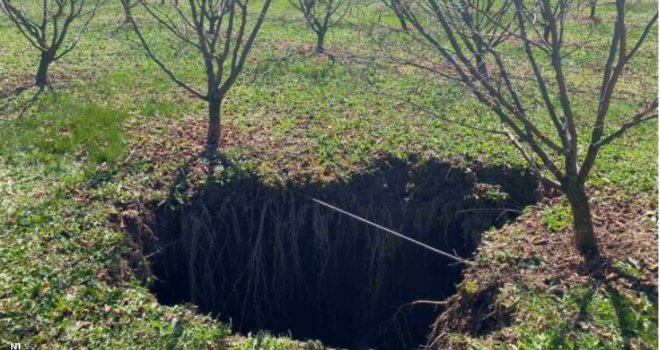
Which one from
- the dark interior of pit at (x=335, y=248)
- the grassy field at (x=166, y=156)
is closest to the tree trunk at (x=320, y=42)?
the grassy field at (x=166, y=156)

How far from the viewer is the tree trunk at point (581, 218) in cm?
466

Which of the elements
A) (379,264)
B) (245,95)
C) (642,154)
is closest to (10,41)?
(245,95)

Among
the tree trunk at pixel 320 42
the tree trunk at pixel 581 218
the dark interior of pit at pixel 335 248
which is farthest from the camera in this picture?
the tree trunk at pixel 320 42

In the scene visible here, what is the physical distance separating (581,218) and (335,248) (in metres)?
2.41

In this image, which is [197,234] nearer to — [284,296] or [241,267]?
[241,267]

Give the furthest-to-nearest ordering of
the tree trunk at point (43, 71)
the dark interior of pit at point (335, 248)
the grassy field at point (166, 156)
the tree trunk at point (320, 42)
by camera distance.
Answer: the tree trunk at point (320, 42), the tree trunk at point (43, 71), the dark interior of pit at point (335, 248), the grassy field at point (166, 156)

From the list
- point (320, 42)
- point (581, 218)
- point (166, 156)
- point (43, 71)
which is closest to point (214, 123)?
point (166, 156)

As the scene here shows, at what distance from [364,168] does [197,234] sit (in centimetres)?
180

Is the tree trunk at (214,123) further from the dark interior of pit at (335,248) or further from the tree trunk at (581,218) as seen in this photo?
the tree trunk at (581,218)

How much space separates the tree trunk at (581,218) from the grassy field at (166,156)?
45 cm

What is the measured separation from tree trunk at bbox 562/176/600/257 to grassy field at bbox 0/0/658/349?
452mm

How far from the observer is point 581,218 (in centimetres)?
471

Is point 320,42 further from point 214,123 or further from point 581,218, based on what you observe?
point 581,218

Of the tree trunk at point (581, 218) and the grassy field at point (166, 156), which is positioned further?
the tree trunk at point (581, 218)
